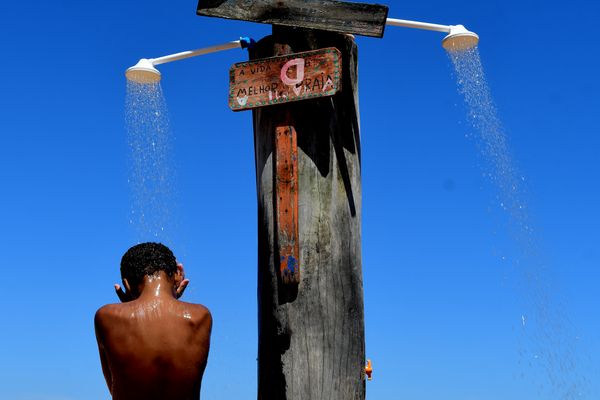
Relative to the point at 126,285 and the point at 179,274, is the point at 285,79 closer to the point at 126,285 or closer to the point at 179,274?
the point at 179,274

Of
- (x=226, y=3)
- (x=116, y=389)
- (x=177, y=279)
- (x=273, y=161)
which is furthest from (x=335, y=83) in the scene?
(x=116, y=389)

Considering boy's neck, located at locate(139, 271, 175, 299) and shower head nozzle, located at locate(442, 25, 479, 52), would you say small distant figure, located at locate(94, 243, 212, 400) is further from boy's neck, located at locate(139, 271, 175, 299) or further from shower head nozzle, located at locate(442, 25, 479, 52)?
shower head nozzle, located at locate(442, 25, 479, 52)

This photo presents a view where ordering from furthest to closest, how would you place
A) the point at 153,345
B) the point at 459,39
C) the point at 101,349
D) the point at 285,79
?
the point at 459,39 → the point at 285,79 → the point at 101,349 → the point at 153,345

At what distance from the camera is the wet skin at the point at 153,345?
341 centimetres

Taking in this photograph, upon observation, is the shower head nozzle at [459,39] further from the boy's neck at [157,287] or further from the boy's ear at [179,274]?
the boy's neck at [157,287]

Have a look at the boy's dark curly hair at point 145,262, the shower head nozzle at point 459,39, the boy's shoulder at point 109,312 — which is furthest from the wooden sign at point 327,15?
the boy's shoulder at point 109,312

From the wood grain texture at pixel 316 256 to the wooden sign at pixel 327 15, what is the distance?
78 millimetres

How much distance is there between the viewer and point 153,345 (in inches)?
134

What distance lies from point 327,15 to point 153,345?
1.92 m

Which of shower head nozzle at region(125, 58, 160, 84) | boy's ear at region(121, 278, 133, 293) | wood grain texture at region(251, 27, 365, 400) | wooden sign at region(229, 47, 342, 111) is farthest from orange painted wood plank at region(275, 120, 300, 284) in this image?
shower head nozzle at region(125, 58, 160, 84)

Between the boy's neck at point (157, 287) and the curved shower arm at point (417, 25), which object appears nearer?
the boy's neck at point (157, 287)

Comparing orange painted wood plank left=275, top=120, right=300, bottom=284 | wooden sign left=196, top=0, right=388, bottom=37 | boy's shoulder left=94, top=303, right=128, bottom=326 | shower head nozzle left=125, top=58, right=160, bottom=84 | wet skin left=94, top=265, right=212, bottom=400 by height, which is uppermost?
shower head nozzle left=125, top=58, right=160, bottom=84

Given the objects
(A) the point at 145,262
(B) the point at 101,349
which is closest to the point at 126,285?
(A) the point at 145,262

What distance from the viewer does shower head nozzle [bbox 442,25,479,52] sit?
4.98 meters
